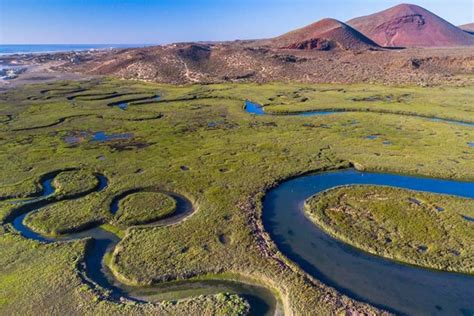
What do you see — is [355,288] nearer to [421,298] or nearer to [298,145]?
[421,298]

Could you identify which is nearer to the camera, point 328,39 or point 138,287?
point 138,287

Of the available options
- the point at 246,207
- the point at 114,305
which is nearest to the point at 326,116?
the point at 246,207

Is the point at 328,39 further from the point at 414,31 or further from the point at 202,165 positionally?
the point at 202,165

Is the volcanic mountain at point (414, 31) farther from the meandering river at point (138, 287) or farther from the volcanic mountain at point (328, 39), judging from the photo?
the meandering river at point (138, 287)

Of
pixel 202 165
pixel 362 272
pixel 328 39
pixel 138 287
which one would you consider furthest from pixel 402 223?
pixel 328 39

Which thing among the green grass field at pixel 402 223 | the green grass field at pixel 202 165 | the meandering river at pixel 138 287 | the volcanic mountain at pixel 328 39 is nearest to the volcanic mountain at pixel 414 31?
the volcanic mountain at pixel 328 39
